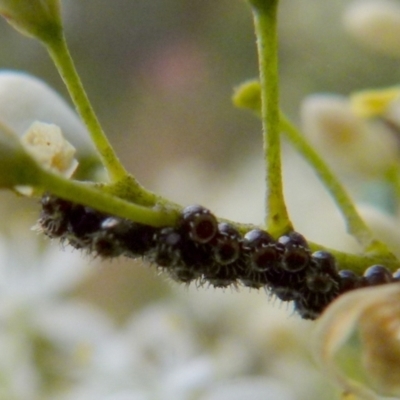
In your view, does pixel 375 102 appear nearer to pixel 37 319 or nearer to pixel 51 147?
pixel 51 147

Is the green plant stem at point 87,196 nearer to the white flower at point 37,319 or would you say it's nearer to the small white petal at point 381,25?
the small white petal at point 381,25

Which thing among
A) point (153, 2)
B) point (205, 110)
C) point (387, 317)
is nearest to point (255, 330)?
point (387, 317)

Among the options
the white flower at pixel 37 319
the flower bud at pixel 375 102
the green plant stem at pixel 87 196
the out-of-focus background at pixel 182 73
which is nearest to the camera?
Result: the green plant stem at pixel 87 196

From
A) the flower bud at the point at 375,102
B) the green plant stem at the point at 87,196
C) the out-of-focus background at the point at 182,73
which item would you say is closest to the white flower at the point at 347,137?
the flower bud at the point at 375,102

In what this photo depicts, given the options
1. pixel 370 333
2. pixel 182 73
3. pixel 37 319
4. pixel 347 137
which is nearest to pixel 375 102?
pixel 347 137

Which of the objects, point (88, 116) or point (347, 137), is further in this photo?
point (347, 137)

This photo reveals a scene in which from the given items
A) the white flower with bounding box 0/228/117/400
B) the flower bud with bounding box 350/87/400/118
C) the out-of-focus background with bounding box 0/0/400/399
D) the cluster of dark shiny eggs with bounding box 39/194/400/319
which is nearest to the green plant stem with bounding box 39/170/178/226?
the cluster of dark shiny eggs with bounding box 39/194/400/319
